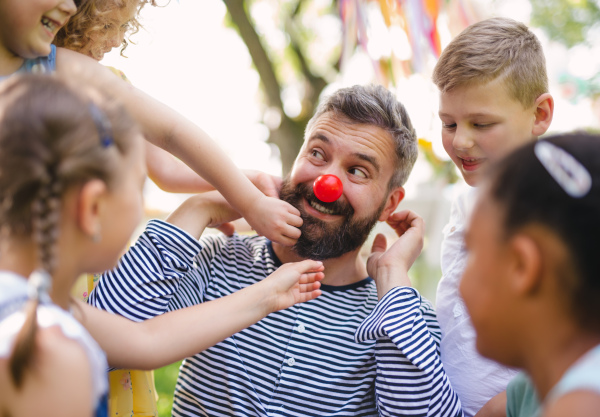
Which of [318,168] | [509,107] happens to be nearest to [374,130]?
[318,168]

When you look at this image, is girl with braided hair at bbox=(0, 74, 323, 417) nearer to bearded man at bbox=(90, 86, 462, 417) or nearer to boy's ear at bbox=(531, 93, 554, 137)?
bearded man at bbox=(90, 86, 462, 417)

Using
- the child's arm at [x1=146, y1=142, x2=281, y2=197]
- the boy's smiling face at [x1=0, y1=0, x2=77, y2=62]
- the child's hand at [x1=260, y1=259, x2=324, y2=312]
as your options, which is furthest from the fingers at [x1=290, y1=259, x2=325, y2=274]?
the boy's smiling face at [x1=0, y1=0, x2=77, y2=62]

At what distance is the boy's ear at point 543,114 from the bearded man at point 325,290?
1.76 ft

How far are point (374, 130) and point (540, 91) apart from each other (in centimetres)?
71

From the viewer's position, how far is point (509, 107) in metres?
2.31

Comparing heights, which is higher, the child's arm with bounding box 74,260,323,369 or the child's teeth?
the child's teeth

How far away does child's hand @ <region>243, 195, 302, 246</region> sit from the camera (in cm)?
217

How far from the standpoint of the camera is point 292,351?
2158mm

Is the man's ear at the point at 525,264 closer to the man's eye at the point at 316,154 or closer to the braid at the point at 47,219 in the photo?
the braid at the point at 47,219

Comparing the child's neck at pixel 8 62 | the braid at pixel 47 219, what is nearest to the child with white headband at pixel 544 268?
the braid at pixel 47 219

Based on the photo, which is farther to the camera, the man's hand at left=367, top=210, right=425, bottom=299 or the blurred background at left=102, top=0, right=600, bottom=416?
the blurred background at left=102, top=0, right=600, bottom=416

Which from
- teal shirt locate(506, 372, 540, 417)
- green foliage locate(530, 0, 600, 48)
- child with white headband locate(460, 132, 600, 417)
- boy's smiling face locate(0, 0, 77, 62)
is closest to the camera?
child with white headband locate(460, 132, 600, 417)

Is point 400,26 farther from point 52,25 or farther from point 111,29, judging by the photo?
point 52,25

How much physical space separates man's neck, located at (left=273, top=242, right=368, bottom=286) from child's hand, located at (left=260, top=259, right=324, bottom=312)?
0.44 metres
